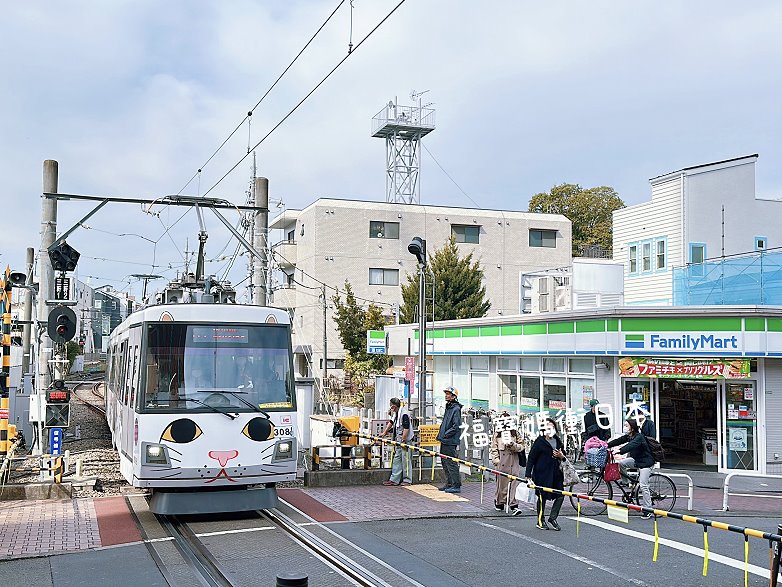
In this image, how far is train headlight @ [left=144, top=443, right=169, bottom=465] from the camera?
1195 cm

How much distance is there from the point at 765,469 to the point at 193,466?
1397 cm

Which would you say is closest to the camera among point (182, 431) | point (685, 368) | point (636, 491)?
point (182, 431)

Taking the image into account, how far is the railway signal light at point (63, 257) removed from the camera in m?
18.7

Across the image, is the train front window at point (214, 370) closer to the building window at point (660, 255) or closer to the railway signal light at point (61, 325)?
the railway signal light at point (61, 325)

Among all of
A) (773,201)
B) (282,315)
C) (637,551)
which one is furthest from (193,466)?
(773,201)

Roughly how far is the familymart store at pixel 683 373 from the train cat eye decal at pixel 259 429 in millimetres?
9090

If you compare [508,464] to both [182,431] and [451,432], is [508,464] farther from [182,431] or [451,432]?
[182,431]

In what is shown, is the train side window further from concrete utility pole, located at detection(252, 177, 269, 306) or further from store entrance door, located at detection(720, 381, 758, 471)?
store entrance door, located at detection(720, 381, 758, 471)

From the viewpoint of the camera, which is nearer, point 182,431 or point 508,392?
point 182,431

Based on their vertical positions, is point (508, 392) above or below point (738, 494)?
above

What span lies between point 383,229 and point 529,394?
2526cm

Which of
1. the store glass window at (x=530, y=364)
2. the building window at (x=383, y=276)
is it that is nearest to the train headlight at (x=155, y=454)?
the store glass window at (x=530, y=364)

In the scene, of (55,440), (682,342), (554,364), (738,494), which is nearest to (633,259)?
(554,364)

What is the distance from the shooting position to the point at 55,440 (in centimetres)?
1694
